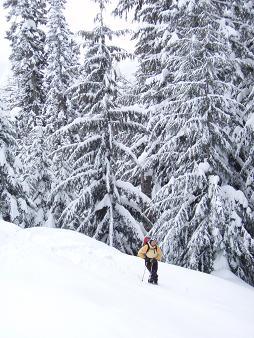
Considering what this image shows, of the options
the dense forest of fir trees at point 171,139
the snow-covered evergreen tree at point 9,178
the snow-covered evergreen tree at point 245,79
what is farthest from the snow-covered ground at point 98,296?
the snow-covered evergreen tree at point 245,79

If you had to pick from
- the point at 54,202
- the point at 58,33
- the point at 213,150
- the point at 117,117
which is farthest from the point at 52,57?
the point at 213,150

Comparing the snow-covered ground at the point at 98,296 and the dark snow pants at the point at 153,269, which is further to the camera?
the dark snow pants at the point at 153,269

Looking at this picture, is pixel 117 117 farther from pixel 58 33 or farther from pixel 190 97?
pixel 58 33

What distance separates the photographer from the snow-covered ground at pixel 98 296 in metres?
7.72

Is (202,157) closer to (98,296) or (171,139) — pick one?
(171,139)

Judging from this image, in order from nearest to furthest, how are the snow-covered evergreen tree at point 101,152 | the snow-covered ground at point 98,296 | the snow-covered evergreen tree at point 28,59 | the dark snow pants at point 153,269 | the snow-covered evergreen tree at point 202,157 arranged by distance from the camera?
the snow-covered ground at point 98,296
the dark snow pants at point 153,269
the snow-covered evergreen tree at point 202,157
the snow-covered evergreen tree at point 101,152
the snow-covered evergreen tree at point 28,59

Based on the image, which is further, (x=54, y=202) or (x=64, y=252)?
(x=54, y=202)

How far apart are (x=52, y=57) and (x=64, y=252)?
17581 mm

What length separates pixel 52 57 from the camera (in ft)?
92.0

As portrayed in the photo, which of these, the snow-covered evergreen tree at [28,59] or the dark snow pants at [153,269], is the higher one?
the snow-covered evergreen tree at [28,59]

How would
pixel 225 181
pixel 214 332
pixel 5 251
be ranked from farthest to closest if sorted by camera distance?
1. pixel 225 181
2. pixel 5 251
3. pixel 214 332

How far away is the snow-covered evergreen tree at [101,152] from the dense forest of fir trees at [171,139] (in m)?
0.04

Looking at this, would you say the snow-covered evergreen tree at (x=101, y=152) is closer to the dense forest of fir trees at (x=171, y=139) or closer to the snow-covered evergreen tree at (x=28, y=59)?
the dense forest of fir trees at (x=171, y=139)

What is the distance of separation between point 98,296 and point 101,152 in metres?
8.19
